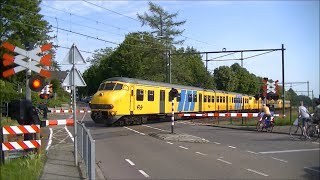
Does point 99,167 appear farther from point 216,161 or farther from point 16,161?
point 216,161

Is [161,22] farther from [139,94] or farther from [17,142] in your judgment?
[17,142]

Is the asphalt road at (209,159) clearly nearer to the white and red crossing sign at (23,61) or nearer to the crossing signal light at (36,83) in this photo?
the crossing signal light at (36,83)

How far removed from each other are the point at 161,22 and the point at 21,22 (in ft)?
65.9

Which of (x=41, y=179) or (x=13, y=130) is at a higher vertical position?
Result: (x=13, y=130)

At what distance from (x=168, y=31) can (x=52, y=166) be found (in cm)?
4667

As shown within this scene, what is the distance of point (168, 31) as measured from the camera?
5700 centimetres

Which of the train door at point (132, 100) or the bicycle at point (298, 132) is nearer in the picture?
the bicycle at point (298, 132)

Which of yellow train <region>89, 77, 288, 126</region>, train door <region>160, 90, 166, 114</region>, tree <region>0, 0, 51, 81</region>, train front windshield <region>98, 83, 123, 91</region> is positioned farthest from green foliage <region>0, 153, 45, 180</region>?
tree <region>0, 0, 51, 81</region>

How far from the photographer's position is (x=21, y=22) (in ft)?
138

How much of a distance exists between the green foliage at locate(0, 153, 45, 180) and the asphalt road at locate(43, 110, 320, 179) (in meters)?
1.59

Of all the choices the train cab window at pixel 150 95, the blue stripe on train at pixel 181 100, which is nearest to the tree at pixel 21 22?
the blue stripe on train at pixel 181 100

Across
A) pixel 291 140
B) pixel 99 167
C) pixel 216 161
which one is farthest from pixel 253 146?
pixel 99 167

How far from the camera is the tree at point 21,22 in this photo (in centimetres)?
4119

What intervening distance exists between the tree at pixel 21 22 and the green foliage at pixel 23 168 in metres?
29.7
